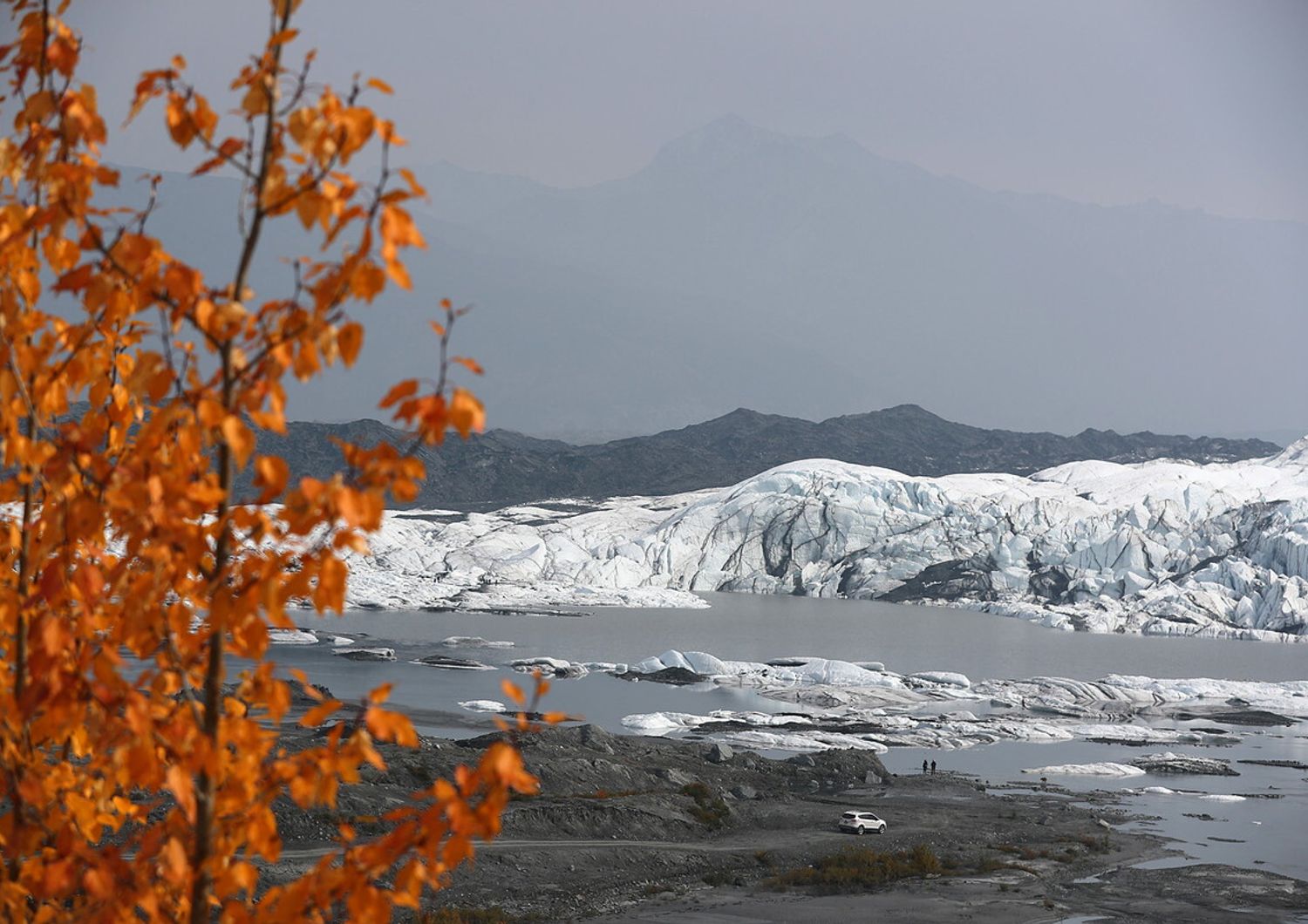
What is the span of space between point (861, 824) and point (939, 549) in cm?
9053

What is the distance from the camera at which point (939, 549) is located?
123875 millimetres

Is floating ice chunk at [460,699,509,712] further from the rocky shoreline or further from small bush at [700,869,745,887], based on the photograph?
small bush at [700,869,745,887]

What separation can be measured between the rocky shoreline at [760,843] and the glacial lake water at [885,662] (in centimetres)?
316

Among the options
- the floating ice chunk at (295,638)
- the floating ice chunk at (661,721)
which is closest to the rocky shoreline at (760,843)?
the floating ice chunk at (661,721)

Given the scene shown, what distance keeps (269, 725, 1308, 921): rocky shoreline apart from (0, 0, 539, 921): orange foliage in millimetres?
20914

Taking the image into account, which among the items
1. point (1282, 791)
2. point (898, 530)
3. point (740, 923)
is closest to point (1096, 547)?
point (898, 530)

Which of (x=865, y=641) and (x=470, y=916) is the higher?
(x=865, y=641)

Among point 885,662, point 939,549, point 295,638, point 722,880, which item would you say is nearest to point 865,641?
point 885,662

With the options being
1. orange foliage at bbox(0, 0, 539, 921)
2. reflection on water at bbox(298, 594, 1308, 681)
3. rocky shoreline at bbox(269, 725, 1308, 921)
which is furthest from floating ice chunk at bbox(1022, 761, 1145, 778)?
orange foliage at bbox(0, 0, 539, 921)

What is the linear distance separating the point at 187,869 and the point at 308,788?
1.32 feet

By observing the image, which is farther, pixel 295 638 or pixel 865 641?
pixel 865 641

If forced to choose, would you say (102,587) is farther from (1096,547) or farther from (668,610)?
(1096,547)

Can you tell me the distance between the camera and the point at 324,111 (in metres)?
2.92

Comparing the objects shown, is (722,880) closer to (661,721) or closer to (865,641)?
(661,721)
